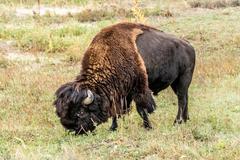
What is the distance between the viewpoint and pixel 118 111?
8.85m

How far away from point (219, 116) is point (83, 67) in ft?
8.63

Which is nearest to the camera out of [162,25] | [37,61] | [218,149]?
[218,149]

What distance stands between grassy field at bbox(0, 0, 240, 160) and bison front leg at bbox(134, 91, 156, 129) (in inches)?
5.8

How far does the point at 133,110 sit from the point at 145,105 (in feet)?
4.44

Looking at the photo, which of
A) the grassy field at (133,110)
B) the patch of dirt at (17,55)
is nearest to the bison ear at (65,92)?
the grassy field at (133,110)

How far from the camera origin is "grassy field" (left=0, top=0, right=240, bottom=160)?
762 centimetres

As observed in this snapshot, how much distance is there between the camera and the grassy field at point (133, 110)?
762 cm

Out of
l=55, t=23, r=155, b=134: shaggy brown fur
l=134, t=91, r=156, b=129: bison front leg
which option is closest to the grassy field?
l=134, t=91, r=156, b=129: bison front leg

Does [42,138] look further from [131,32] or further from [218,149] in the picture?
[218,149]

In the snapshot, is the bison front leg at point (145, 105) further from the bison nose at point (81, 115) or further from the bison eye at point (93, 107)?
the bison nose at point (81, 115)

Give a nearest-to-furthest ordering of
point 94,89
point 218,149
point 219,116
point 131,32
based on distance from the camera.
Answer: point 218,149 < point 94,89 < point 131,32 < point 219,116

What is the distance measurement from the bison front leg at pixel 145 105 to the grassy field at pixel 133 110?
15cm

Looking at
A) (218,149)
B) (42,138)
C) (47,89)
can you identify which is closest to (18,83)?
(47,89)

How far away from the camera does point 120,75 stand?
869 centimetres
